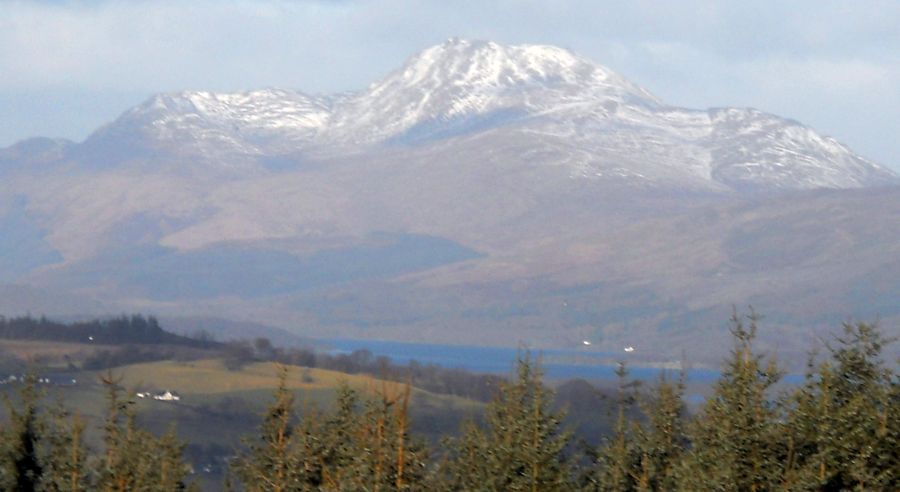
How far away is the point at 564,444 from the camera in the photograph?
32625mm

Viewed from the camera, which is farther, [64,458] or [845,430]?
[64,458]

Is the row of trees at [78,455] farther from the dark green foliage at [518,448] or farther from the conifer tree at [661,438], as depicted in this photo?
the conifer tree at [661,438]

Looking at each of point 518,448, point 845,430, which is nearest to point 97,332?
point 518,448

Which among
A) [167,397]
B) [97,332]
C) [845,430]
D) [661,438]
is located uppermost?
[97,332]

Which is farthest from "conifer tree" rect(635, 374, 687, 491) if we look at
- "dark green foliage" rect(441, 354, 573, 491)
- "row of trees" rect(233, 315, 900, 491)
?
"dark green foliage" rect(441, 354, 573, 491)

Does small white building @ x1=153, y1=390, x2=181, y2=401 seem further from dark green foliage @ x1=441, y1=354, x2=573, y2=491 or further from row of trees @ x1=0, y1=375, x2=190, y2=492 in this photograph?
dark green foliage @ x1=441, y1=354, x2=573, y2=491

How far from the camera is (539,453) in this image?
32062 mm

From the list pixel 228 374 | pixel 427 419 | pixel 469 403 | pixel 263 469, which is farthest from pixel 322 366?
pixel 263 469

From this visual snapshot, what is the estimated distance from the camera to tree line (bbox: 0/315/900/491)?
99.8ft

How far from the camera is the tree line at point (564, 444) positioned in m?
30.4

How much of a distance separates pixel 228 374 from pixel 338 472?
92.4m

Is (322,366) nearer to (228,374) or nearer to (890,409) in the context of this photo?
(228,374)

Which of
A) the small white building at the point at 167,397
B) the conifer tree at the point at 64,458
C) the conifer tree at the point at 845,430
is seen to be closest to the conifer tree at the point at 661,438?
the conifer tree at the point at 845,430

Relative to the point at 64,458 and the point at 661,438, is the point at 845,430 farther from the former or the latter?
the point at 64,458
